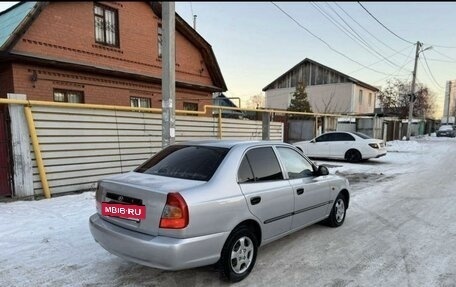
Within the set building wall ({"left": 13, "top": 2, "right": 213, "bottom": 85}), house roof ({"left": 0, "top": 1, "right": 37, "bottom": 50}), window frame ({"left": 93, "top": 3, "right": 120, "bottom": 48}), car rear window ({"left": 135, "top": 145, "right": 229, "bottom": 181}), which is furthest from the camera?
window frame ({"left": 93, "top": 3, "right": 120, "bottom": 48})

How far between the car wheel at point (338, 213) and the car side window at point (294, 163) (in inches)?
36.9

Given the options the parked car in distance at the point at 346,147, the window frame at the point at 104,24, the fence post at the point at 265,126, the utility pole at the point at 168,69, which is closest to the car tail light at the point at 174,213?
the utility pole at the point at 168,69

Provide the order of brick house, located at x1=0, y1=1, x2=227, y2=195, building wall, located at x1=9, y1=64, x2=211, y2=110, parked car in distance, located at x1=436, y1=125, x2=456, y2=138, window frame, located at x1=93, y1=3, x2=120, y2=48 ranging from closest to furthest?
brick house, located at x1=0, y1=1, x2=227, y2=195 < building wall, located at x1=9, y1=64, x2=211, y2=110 < window frame, located at x1=93, y1=3, x2=120, y2=48 < parked car in distance, located at x1=436, y1=125, x2=456, y2=138

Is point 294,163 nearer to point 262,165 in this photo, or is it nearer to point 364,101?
point 262,165

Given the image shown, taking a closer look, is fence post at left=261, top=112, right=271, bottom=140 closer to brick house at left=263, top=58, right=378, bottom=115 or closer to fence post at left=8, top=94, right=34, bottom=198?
fence post at left=8, top=94, right=34, bottom=198

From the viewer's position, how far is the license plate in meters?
3.22

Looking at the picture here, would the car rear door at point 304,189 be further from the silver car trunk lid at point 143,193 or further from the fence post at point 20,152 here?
the fence post at point 20,152

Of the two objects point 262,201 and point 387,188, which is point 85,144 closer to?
point 262,201

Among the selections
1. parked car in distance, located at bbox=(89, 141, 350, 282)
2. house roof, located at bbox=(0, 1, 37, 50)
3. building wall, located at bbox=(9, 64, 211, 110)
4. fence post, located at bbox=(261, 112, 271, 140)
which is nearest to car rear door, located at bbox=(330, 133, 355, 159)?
fence post, located at bbox=(261, 112, 271, 140)

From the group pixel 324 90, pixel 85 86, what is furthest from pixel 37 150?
pixel 324 90

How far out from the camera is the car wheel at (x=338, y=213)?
5.34 metres

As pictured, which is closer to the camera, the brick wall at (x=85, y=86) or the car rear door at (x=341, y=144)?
the brick wall at (x=85, y=86)

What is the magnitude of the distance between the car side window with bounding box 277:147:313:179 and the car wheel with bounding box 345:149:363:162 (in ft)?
34.1

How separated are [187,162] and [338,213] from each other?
297 centimetres
